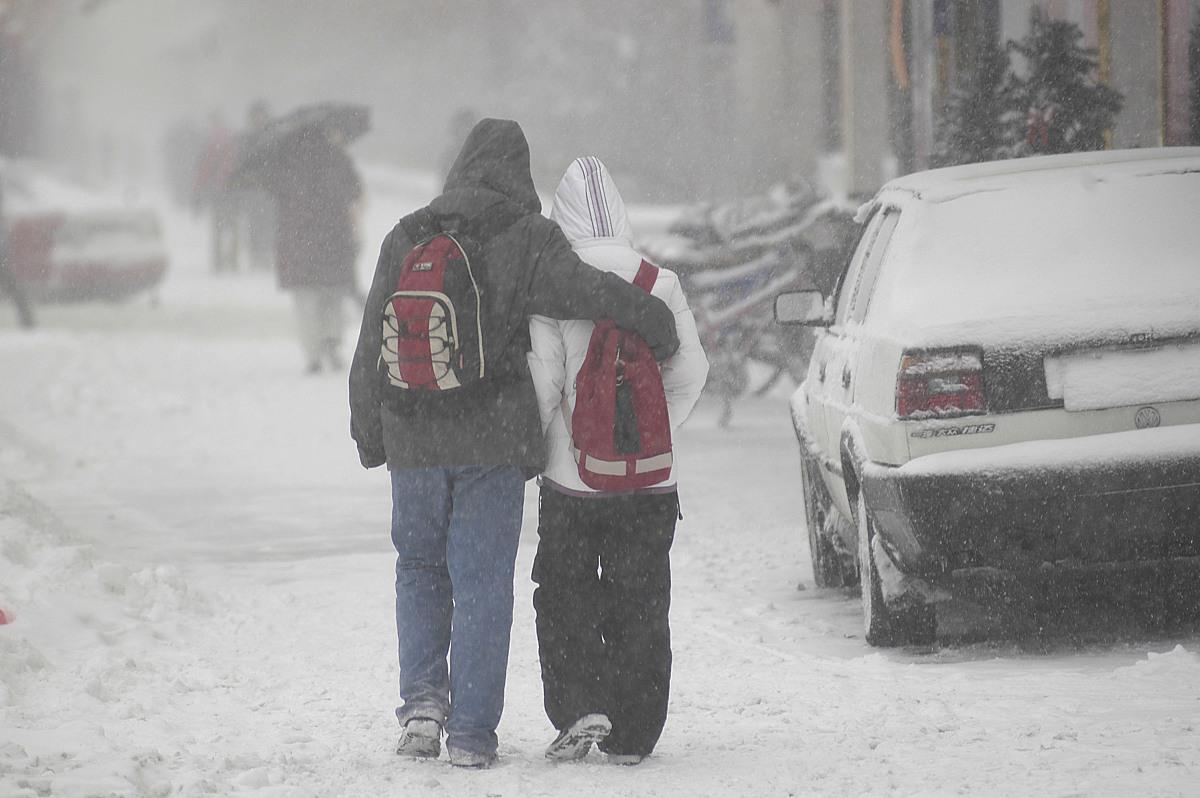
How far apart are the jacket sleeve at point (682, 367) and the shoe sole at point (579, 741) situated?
0.80 metres

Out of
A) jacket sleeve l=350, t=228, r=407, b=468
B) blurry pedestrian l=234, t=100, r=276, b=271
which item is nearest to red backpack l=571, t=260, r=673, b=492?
jacket sleeve l=350, t=228, r=407, b=468

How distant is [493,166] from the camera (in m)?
5.41

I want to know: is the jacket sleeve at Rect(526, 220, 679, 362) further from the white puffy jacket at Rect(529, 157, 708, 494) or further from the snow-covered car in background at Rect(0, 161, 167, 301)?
the snow-covered car in background at Rect(0, 161, 167, 301)

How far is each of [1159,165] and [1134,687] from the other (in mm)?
1934

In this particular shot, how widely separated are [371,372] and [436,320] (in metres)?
0.32

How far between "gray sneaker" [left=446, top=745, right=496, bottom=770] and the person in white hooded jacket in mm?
185

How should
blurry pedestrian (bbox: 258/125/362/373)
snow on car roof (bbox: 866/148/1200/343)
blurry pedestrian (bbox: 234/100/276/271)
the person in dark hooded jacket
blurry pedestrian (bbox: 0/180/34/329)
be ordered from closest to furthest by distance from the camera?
1. the person in dark hooded jacket
2. snow on car roof (bbox: 866/148/1200/343)
3. blurry pedestrian (bbox: 258/125/362/373)
4. blurry pedestrian (bbox: 0/180/34/329)
5. blurry pedestrian (bbox: 234/100/276/271)

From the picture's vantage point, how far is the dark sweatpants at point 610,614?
212 inches

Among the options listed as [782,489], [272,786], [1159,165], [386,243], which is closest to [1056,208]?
[1159,165]

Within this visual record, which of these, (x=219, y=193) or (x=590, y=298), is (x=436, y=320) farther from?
(x=219, y=193)

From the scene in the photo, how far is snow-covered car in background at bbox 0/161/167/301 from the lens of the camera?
2789 centimetres

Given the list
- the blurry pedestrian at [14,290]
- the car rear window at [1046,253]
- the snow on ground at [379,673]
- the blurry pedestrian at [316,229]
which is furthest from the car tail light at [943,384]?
the blurry pedestrian at [14,290]

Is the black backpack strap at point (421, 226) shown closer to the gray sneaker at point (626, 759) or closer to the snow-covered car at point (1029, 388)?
the gray sneaker at point (626, 759)

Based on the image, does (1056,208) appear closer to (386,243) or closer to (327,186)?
(386,243)
